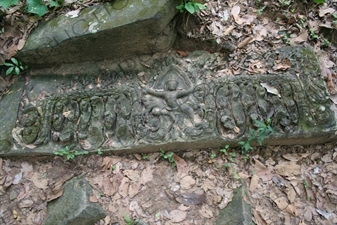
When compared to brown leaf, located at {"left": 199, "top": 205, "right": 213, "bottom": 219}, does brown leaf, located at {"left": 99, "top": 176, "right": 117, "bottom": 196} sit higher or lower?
Result: higher

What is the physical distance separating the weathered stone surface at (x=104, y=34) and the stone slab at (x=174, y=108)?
26 centimetres

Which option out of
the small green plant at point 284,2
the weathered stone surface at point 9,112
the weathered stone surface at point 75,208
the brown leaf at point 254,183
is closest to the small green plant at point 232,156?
the brown leaf at point 254,183

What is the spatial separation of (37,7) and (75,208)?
2.26 m

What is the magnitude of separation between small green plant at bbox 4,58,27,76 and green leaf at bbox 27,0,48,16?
2.01 feet

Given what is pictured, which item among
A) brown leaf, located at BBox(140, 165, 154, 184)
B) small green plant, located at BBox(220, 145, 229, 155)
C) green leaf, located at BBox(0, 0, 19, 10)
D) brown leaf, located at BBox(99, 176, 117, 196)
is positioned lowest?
small green plant, located at BBox(220, 145, 229, 155)

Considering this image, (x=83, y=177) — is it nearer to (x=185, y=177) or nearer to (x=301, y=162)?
(x=185, y=177)

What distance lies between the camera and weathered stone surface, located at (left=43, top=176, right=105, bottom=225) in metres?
2.79

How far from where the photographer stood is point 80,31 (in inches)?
128

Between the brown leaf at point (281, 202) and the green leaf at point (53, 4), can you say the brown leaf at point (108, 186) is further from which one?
the green leaf at point (53, 4)

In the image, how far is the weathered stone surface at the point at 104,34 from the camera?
310 cm

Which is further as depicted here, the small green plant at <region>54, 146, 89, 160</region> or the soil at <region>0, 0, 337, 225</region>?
the small green plant at <region>54, 146, 89, 160</region>

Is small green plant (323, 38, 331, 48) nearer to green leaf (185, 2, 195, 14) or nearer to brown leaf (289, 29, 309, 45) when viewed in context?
brown leaf (289, 29, 309, 45)

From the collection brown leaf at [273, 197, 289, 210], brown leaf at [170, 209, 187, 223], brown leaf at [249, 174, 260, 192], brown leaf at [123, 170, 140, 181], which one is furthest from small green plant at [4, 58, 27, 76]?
brown leaf at [273, 197, 289, 210]

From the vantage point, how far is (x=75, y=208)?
9.25ft
